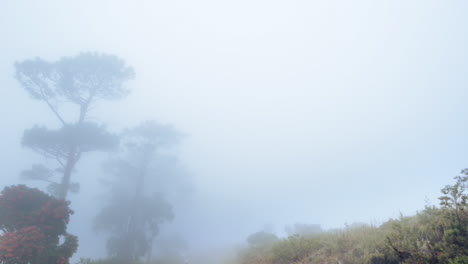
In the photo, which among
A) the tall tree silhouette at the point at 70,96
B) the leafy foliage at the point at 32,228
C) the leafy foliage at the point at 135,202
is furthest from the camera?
the tall tree silhouette at the point at 70,96

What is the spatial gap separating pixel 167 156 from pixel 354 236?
5027 centimetres

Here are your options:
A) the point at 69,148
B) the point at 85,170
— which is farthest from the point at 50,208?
the point at 85,170

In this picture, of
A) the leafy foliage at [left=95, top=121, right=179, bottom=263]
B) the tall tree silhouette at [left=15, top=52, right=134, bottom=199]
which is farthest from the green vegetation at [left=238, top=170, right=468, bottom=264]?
the tall tree silhouette at [left=15, top=52, right=134, bottom=199]

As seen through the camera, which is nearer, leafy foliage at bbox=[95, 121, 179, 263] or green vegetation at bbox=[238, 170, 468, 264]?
green vegetation at bbox=[238, 170, 468, 264]

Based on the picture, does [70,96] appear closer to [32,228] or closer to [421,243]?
[32,228]

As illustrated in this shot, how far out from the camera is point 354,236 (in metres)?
7.30

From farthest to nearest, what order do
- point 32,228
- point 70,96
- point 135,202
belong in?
point 70,96, point 135,202, point 32,228

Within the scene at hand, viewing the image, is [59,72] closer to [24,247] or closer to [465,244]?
[24,247]

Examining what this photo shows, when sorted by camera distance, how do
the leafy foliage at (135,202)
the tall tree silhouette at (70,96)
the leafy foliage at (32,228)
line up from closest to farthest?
the leafy foliage at (32,228) → the leafy foliage at (135,202) → the tall tree silhouette at (70,96)

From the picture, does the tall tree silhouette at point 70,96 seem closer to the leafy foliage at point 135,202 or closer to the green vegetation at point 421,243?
the leafy foliage at point 135,202

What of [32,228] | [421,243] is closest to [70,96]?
[32,228]

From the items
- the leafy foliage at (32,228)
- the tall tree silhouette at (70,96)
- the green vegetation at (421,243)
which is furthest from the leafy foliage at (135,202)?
the green vegetation at (421,243)

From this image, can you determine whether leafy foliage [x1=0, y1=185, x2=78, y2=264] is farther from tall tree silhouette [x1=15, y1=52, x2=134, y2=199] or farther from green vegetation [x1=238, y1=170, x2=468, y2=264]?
tall tree silhouette [x1=15, y1=52, x2=134, y2=199]

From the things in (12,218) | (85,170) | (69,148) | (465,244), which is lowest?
(465,244)
